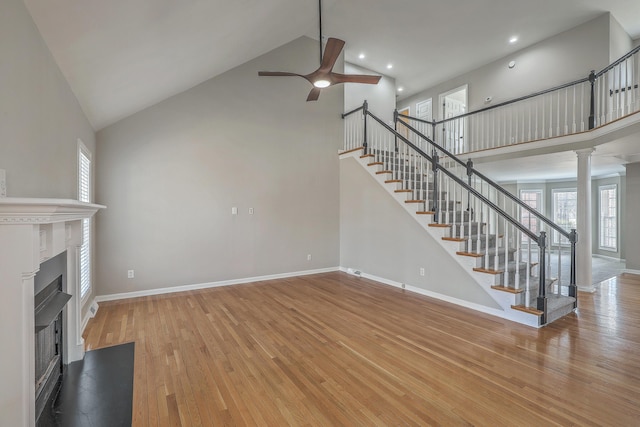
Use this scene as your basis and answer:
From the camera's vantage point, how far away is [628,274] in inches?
254

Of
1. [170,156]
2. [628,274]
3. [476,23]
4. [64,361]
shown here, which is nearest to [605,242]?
[628,274]

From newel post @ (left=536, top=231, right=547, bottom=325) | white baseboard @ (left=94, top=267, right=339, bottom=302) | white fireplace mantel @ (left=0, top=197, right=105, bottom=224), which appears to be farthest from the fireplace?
newel post @ (left=536, top=231, right=547, bottom=325)

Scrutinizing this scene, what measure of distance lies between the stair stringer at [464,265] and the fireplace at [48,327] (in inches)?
174

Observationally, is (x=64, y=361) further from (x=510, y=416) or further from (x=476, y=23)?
(x=476, y=23)

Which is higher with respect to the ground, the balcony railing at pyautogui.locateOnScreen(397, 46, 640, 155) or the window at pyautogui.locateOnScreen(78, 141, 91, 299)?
the balcony railing at pyautogui.locateOnScreen(397, 46, 640, 155)

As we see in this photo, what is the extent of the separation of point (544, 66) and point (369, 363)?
24.4 ft

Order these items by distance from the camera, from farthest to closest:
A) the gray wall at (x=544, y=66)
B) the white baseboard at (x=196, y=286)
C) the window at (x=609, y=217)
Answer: the window at (x=609, y=217), the gray wall at (x=544, y=66), the white baseboard at (x=196, y=286)

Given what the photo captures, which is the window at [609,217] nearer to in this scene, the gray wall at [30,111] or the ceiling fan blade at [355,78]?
the ceiling fan blade at [355,78]

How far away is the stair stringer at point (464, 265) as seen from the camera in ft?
11.8

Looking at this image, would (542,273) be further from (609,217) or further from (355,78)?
(609,217)

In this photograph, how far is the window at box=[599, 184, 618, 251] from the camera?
8281 mm

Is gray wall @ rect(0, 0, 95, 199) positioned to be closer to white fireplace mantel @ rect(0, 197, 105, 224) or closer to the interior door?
white fireplace mantel @ rect(0, 197, 105, 224)

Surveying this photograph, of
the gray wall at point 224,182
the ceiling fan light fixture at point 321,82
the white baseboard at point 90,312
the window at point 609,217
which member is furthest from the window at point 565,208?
the white baseboard at point 90,312

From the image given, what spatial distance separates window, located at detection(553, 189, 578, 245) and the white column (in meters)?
5.73
